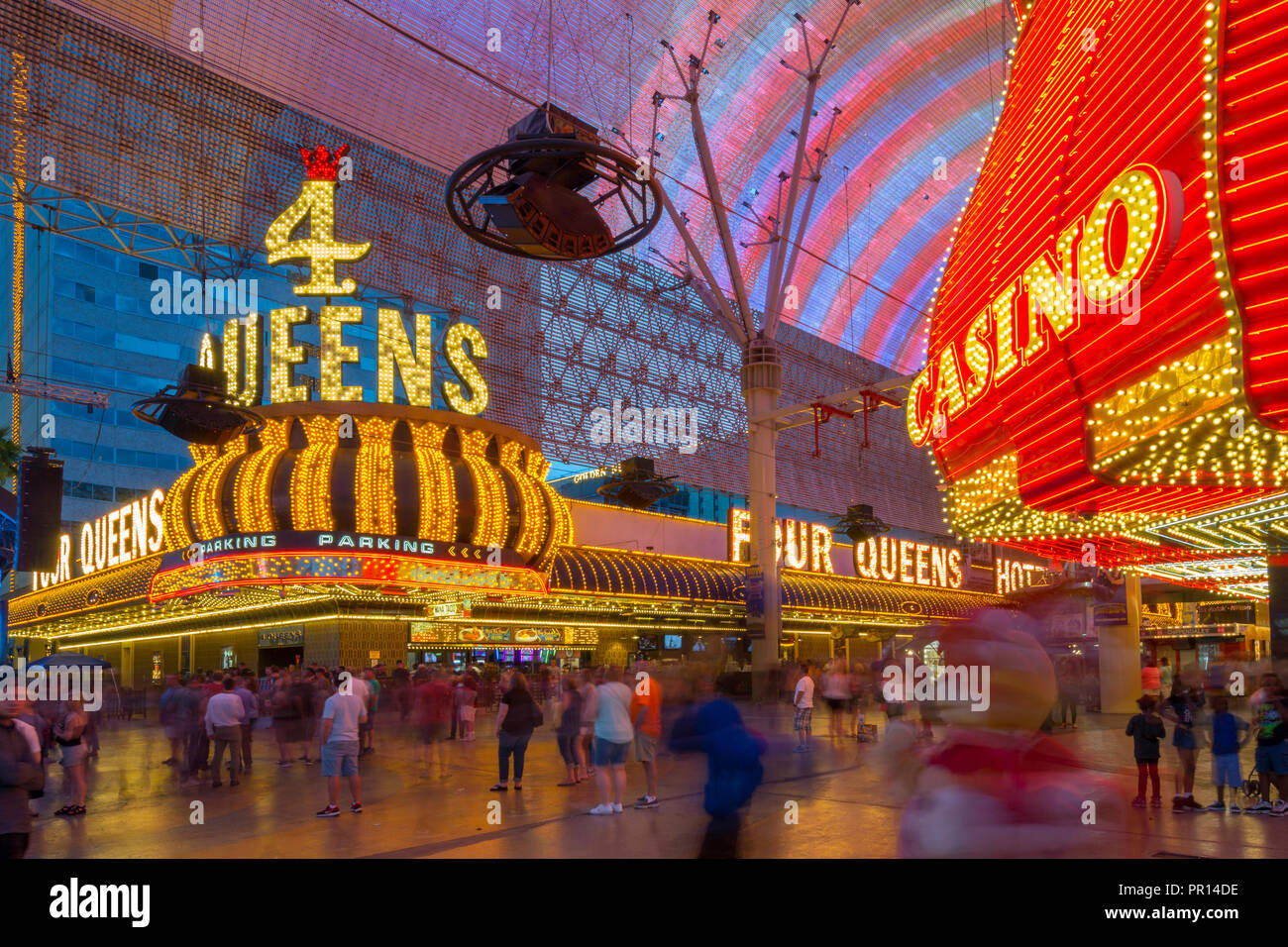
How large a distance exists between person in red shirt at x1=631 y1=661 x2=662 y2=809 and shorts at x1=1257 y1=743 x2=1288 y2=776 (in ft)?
19.5

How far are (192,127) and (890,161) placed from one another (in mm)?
25225

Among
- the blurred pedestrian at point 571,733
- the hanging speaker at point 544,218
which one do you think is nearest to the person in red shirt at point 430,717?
the blurred pedestrian at point 571,733

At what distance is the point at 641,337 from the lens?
37875 millimetres

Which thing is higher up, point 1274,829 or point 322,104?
point 322,104

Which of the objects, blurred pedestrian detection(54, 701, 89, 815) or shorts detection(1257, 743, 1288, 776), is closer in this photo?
shorts detection(1257, 743, 1288, 776)

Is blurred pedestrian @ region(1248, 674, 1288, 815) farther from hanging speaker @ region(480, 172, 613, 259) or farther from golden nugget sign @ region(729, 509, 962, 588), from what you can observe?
golden nugget sign @ region(729, 509, 962, 588)

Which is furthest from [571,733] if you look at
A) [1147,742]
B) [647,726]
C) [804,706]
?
[1147,742]

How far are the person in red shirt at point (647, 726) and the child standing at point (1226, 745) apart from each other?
5.70 m

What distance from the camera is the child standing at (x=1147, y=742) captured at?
10766 mm

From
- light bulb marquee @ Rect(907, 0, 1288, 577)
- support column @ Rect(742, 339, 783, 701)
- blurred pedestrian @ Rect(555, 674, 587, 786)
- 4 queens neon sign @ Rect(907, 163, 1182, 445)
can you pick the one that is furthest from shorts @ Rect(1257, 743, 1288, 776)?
support column @ Rect(742, 339, 783, 701)

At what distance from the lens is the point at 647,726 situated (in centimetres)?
1190

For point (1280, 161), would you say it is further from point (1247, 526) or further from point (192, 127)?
point (192, 127)

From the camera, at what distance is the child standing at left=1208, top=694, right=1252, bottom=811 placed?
10562 mm
